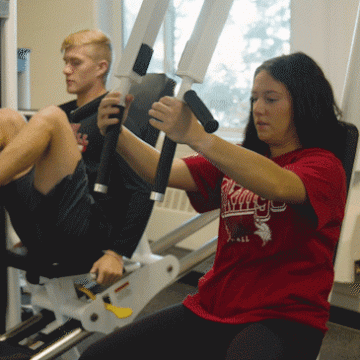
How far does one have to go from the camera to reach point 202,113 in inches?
20.4

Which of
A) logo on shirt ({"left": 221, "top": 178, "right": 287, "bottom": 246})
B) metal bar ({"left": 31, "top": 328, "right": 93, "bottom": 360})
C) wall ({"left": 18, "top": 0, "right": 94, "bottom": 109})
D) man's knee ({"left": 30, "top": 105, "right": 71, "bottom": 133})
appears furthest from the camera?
wall ({"left": 18, "top": 0, "right": 94, "bottom": 109})

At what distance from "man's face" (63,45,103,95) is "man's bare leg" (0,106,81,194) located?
445mm

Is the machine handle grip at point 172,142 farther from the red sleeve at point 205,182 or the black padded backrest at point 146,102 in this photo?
the black padded backrest at point 146,102

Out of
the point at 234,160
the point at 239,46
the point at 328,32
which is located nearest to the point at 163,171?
the point at 234,160

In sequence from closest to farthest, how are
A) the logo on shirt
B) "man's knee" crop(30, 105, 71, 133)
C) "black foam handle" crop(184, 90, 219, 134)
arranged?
"black foam handle" crop(184, 90, 219, 134) < the logo on shirt < "man's knee" crop(30, 105, 71, 133)

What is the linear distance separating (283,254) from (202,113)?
41 cm

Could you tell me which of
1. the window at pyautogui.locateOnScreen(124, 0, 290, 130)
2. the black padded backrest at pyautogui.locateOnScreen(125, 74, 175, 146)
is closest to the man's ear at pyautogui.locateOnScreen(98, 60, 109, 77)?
the black padded backrest at pyautogui.locateOnScreen(125, 74, 175, 146)

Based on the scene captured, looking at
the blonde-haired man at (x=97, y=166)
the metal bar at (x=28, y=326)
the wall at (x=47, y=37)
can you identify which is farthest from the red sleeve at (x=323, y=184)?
the wall at (x=47, y=37)

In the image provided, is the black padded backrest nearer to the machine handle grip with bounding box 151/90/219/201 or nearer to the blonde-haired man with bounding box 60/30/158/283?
the blonde-haired man with bounding box 60/30/158/283

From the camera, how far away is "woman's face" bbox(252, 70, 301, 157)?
34.7 inches

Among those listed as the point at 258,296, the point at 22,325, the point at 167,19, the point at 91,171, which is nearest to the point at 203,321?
the point at 258,296

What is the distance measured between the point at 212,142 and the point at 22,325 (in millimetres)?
1031

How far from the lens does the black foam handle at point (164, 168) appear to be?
21.1 inches

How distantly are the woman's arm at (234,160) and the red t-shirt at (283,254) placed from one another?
42 millimetres
